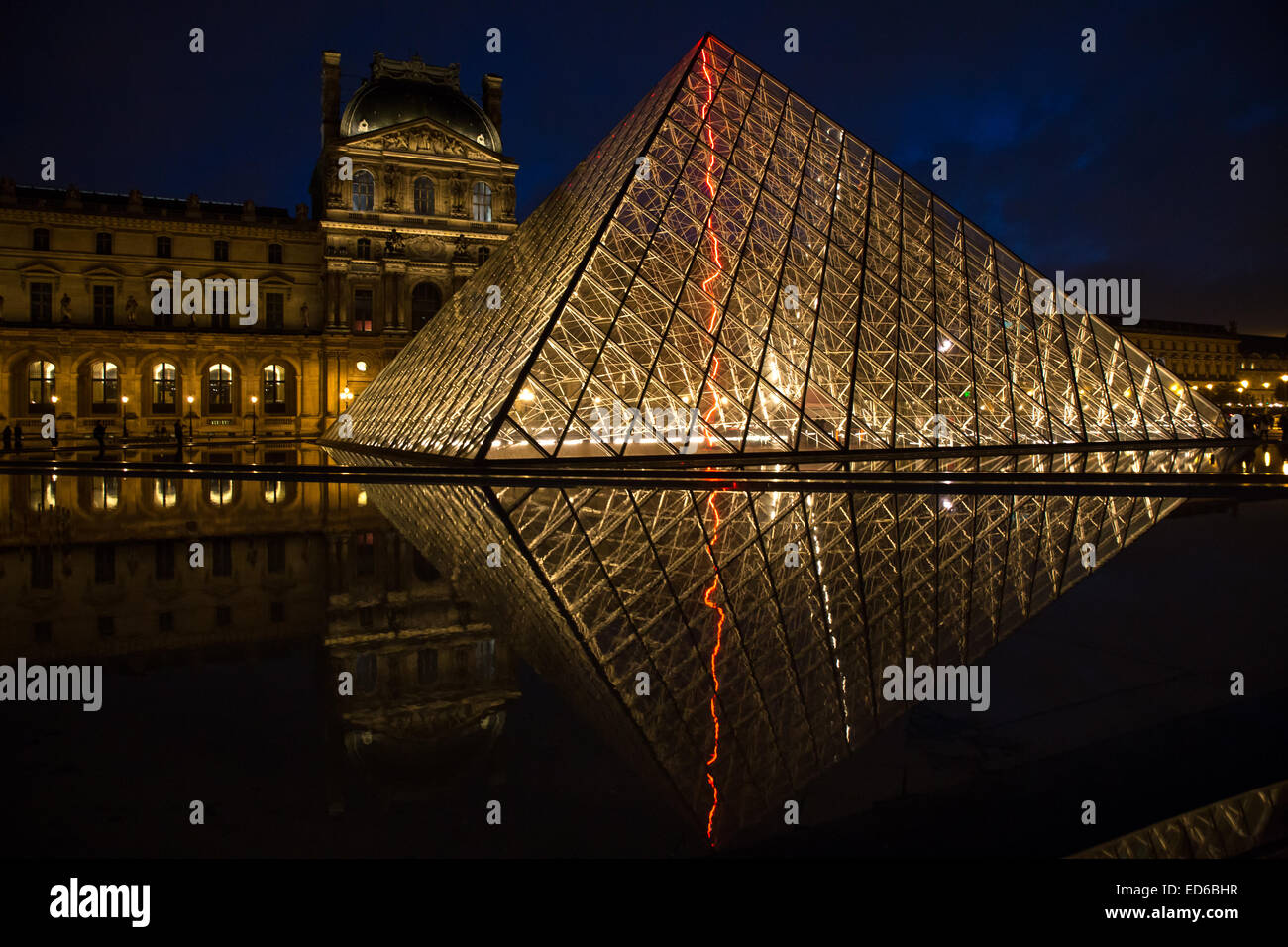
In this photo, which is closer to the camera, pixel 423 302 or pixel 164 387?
pixel 164 387

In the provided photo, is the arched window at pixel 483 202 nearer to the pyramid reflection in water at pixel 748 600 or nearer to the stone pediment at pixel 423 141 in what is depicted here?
the stone pediment at pixel 423 141

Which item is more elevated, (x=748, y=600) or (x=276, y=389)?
(x=276, y=389)

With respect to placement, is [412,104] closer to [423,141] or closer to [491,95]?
[423,141]

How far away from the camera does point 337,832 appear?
2365mm

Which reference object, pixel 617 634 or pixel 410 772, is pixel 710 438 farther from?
pixel 410 772

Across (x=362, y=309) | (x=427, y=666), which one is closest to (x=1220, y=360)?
(x=362, y=309)

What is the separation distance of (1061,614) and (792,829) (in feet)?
10.9

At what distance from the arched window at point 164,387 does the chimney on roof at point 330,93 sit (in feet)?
58.5

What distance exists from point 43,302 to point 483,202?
995 inches

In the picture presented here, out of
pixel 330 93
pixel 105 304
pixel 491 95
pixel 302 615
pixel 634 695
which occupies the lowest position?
pixel 634 695

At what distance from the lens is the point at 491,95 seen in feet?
191

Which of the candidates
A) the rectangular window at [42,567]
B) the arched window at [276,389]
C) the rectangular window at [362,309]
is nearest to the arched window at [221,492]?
the rectangular window at [42,567]

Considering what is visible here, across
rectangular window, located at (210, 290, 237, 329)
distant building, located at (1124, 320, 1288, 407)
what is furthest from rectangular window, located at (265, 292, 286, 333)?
distant building, located at (1124, 320, 1288, 407)

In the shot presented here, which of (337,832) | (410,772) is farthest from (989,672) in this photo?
(337,832)
